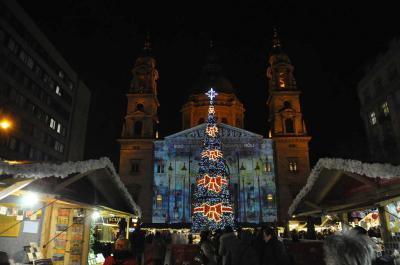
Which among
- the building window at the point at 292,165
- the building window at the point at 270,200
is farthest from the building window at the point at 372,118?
the building window at the point at 270,200

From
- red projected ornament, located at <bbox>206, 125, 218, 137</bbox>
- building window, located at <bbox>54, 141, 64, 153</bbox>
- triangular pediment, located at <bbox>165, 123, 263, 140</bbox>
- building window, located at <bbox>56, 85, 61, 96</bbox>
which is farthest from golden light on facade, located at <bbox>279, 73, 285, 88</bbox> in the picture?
building window, located at <bbox>54, 141, 64, 153</bbox>

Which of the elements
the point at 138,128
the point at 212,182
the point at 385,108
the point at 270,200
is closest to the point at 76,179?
the point at 212,182

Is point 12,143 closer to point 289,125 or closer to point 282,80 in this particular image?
point 289,125

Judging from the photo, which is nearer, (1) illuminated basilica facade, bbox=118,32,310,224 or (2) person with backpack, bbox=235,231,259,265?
(2) person with backpack, bbox=235,231,259,265

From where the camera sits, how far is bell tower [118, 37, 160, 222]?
Result: 44094mm

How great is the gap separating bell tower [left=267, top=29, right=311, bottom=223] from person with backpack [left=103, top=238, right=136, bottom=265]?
39180 mm

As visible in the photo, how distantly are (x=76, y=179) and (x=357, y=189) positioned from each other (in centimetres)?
741

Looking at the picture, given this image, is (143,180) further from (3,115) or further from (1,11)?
(1,11)

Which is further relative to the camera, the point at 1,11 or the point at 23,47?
the point at 23,47

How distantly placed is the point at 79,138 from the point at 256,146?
31.1m

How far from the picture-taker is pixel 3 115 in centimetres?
3588

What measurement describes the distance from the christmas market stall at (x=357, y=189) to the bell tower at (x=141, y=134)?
112 feet

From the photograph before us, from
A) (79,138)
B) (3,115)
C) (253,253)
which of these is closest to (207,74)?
(79,138)

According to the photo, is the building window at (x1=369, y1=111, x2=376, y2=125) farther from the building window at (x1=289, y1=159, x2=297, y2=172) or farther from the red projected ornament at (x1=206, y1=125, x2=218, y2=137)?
the red projected ornament at (x1=206, y1=125, x2=218, y2=137)
